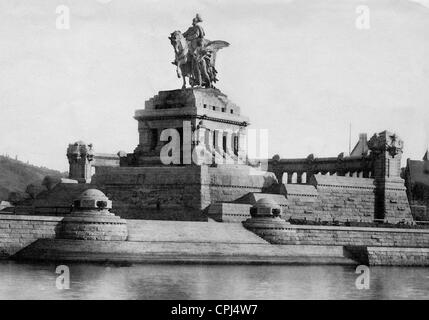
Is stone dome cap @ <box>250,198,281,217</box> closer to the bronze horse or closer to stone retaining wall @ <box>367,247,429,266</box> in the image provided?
stone retaining wall @ <box>367,247,429,266</box>

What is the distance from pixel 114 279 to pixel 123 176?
21097 millimetres

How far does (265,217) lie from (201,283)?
42.2ft

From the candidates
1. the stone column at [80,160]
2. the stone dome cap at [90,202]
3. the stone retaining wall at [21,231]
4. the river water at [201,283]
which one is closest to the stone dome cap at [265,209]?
the river water at [201,283]

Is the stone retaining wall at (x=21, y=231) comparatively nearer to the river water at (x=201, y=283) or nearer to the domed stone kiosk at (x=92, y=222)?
the domed stone kiosk at (x=92, y=222)

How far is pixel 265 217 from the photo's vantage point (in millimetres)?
50062

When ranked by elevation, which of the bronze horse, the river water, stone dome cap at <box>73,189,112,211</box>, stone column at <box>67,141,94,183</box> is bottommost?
the river water

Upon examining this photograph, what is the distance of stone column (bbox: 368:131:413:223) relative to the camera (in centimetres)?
6412

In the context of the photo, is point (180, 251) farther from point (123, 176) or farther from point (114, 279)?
point (123, 176)


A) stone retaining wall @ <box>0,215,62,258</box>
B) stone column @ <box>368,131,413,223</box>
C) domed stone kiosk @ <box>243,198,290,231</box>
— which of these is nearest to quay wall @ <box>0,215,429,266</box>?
stone retaining wall @ <box>0,215,62,258</box>

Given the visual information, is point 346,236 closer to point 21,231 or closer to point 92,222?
point 92,222

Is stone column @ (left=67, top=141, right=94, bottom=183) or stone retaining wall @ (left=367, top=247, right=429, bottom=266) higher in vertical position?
stone column @ (left=67, top=141, right=94, bottom=183)

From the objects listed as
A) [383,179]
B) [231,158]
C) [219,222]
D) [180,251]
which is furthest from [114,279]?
[383,179]

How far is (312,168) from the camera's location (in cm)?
6931

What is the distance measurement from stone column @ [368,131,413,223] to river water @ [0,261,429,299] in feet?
59.2
